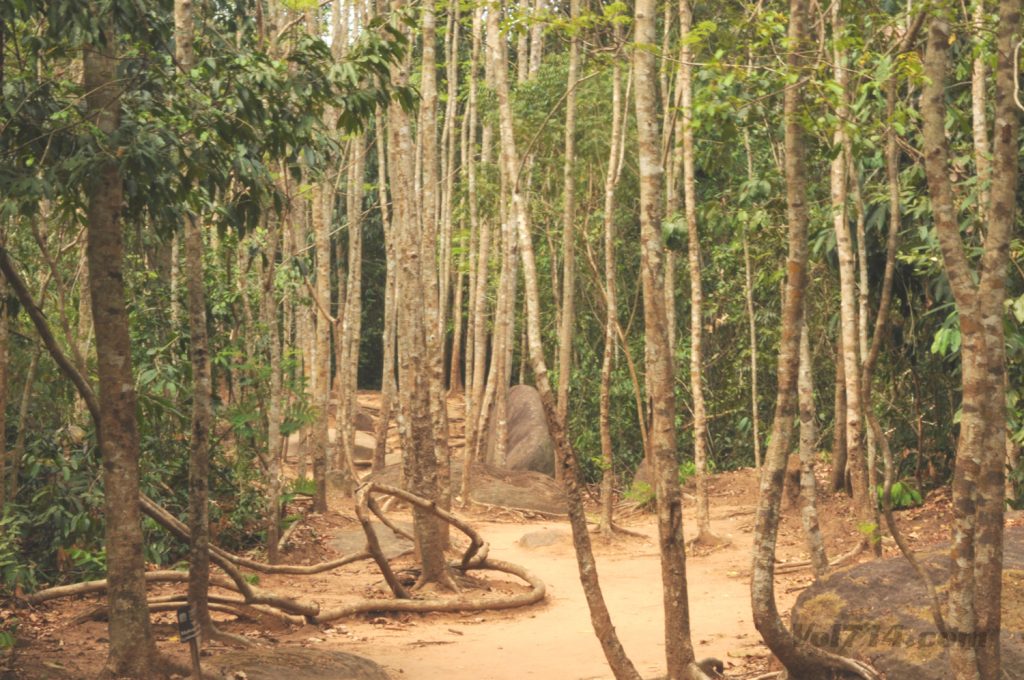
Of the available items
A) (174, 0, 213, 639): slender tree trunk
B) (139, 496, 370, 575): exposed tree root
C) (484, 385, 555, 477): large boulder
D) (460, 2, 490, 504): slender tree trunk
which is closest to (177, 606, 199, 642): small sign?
(139, 496, 370, 575): exposed tree root

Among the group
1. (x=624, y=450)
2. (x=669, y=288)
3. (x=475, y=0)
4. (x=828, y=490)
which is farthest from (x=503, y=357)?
(x=475, y=0)

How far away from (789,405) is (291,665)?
321cm

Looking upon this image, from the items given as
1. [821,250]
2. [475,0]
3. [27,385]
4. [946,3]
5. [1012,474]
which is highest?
[475,0]

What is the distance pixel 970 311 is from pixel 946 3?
63.1 inches

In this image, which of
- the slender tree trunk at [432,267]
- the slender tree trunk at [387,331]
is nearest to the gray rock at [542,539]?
the slender tree trunk at [432,267]

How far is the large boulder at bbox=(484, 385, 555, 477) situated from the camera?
18.4 meters

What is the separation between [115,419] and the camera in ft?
18.5

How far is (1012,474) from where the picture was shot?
9.80m

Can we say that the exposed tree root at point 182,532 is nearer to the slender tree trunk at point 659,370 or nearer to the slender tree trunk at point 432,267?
the slender tree trunk at point 432,267

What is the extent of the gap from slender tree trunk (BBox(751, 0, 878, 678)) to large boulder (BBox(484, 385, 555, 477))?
12.0m

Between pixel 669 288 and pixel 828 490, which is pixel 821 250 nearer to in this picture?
pixel 669 288

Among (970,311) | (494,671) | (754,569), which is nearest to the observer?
(970,311)

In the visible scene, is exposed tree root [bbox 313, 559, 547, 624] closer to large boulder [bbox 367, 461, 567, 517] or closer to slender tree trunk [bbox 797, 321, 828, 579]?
slender tree trunk [bbox 797, 321, 828, 579]

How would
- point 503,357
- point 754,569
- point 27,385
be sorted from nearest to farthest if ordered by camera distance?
point 754,569 < point 27,385 < point 503,357
